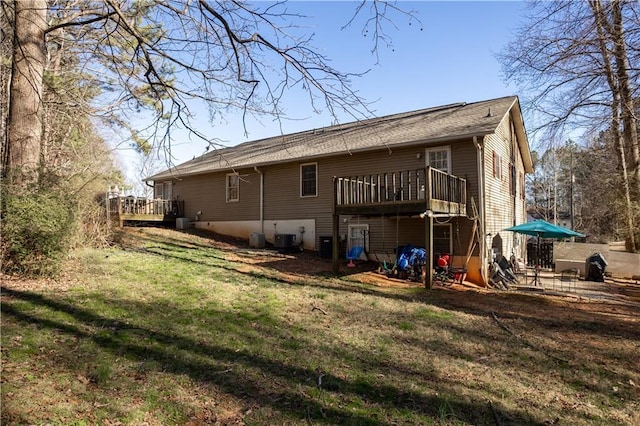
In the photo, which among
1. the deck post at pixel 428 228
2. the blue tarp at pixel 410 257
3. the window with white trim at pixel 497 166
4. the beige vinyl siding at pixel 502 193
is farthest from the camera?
the window with white trim at pixel 497 166

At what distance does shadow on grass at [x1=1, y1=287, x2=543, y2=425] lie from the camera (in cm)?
347

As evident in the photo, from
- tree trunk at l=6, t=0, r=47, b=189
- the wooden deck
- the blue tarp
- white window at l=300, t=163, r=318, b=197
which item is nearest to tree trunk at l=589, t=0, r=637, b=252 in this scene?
the blue tarp

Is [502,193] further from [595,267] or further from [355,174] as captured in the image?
[355,174]

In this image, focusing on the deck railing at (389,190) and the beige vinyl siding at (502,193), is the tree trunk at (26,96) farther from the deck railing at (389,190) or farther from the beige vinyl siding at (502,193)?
the beige vinyl siding at (502,193)

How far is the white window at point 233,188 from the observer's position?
57.8ft

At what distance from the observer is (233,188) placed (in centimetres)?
1784

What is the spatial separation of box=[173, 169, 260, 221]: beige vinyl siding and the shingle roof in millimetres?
698

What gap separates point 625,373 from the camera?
4.75 meters

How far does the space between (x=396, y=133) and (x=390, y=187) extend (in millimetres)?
2672

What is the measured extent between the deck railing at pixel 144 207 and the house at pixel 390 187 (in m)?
0.89

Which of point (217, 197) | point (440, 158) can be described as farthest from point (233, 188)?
point (440, 158)

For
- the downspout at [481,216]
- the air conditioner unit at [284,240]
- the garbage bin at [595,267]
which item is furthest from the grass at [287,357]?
the air conditioner unit at [284,240]

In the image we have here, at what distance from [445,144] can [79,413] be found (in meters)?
11.2

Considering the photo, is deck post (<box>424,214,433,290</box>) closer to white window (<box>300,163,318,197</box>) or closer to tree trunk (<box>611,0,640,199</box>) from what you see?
tree trunk (<box>611,0,640,199</box>)
